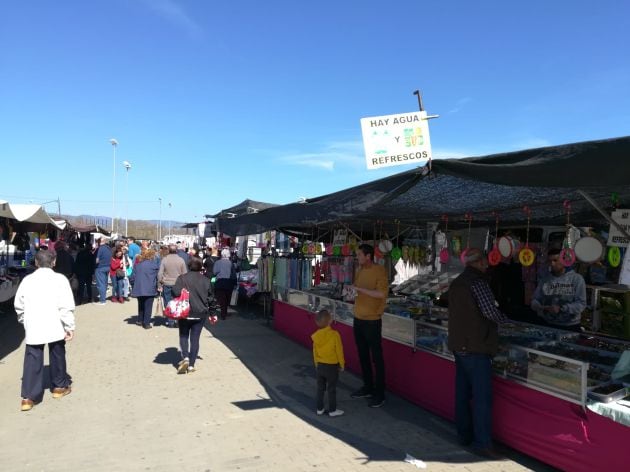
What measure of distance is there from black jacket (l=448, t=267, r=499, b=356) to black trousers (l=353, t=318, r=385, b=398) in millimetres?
1193

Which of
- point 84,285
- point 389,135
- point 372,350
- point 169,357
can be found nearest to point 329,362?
point 372,350

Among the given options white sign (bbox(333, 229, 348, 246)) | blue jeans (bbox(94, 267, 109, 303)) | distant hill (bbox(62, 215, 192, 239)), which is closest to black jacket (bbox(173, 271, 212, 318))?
white sign (bbox(333, 229, 348, 246))

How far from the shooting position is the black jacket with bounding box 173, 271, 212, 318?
650 centimetres

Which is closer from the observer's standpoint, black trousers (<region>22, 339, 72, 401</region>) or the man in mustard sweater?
black trousers (<region>22, 339, 72, 401</region>)

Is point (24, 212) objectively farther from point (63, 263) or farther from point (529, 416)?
point (529, 416)

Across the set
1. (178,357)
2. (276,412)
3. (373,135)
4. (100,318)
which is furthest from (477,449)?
(100,318)

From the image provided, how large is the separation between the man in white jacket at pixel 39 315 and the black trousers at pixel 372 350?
318 centimetres

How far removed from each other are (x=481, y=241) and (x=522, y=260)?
1751mm

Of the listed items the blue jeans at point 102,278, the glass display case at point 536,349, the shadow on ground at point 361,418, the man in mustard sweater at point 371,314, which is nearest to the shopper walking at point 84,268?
the blue jeans at point 102,278

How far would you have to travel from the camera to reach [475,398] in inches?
159

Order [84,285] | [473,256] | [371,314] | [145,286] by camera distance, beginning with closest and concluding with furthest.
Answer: [473,256] < [371,314] < [145,286] < [84,285]

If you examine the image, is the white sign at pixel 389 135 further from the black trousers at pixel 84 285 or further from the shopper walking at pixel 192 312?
the black trousers at pixel 84 285

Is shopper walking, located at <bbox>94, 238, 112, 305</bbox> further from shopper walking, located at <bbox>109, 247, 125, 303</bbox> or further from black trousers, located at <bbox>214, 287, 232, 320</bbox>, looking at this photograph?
black trousers, located at <bbox>214, 287, 232, 320</bbox>

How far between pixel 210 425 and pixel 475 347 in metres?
2.63
